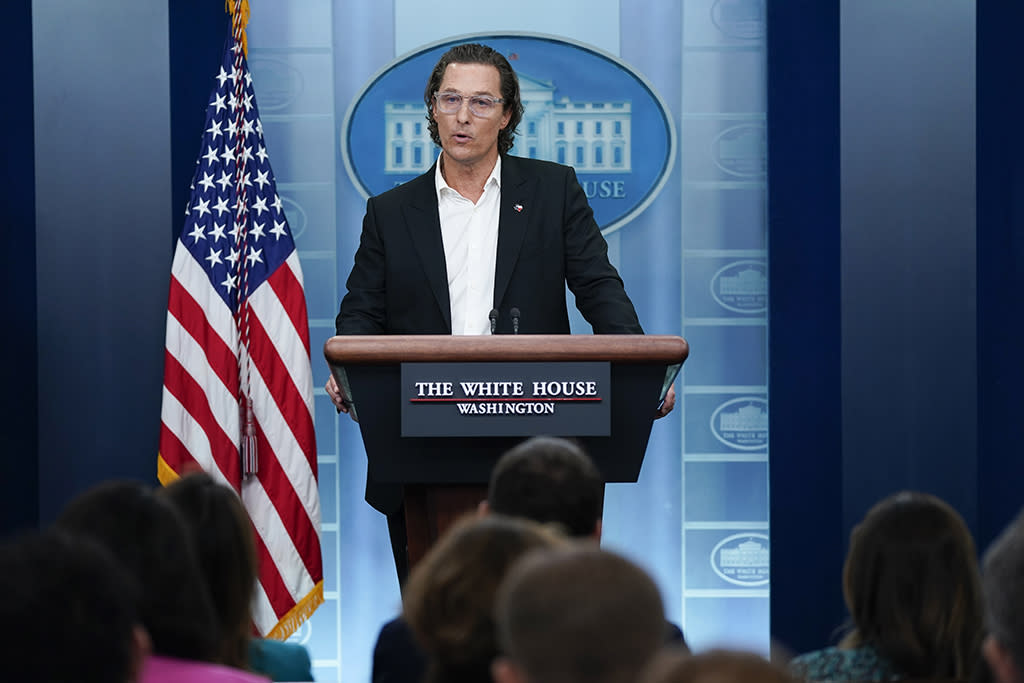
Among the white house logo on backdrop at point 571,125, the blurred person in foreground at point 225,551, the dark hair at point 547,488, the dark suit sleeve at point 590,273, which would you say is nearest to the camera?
the blurred person in foreground at point 225,551

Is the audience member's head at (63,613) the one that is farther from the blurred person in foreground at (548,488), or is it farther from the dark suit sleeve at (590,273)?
the dark suit sleeve at (590,273)

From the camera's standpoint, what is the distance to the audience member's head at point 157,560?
65.1 inches

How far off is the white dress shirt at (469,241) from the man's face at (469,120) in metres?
0.10

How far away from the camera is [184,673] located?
1584mm

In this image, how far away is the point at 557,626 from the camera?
120 centimetres

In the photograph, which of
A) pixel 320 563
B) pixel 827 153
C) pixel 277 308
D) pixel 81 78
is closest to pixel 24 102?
pixel 81 78

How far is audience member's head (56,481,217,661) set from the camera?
1654 millimetres

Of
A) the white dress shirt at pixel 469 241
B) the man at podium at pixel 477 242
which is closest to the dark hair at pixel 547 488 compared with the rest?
the man at podium at pixel 477 242

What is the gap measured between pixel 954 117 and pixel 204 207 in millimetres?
2751

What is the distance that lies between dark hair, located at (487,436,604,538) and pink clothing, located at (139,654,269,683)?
0.64 metres

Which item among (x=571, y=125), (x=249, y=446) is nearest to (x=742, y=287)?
(x=571, y=125)

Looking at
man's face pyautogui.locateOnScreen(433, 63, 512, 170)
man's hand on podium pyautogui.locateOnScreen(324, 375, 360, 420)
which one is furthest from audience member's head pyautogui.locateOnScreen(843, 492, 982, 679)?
man's face pyautogui.locateOnScreen(433, 63, 512, 170)

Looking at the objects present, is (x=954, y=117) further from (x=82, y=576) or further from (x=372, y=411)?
(x=82, y=576)

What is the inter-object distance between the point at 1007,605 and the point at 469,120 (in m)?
2.47
